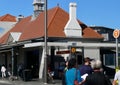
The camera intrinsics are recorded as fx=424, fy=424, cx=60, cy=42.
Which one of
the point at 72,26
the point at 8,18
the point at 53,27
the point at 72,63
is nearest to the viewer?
the point at 72,63

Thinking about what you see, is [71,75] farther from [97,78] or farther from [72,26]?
[72,26]

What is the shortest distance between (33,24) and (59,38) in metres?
8.44

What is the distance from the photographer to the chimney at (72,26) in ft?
161

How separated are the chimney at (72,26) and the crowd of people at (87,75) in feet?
123

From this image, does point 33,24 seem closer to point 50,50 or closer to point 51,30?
Result: point 51,30

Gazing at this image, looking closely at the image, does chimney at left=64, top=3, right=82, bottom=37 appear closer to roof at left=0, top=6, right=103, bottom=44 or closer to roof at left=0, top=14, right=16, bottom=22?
roof at left=0, top=6, right=103, bottom=44

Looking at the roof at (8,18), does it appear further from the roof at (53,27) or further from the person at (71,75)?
the person at (71,75)

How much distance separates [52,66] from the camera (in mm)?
42125

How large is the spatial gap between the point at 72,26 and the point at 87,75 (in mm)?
39754

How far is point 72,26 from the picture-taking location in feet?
163

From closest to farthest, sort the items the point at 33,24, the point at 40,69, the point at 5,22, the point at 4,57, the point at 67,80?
the point at 67,80 → the point at 40,69 → the point at 33,24 → the point at 4,57 → the point at 5,22

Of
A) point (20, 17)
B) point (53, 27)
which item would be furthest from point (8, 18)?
point (53, 27)

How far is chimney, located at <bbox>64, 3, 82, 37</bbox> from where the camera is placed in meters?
49.0

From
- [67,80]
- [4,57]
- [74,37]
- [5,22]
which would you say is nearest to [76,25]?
[74,37]
